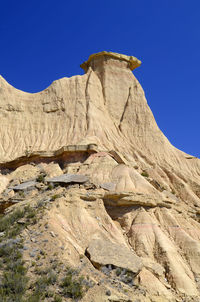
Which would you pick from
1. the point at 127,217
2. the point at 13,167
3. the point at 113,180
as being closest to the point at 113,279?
the point at 127,217

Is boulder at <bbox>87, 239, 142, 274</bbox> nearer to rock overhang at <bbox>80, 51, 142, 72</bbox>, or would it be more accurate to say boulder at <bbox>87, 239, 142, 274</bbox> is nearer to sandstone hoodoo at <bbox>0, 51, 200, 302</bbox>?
sandstone hoodoo at <bbox>0, 51, 200, 302</bbox>

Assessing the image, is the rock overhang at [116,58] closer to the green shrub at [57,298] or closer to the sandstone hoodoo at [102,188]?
the sandstone hoodoo at [102,188]

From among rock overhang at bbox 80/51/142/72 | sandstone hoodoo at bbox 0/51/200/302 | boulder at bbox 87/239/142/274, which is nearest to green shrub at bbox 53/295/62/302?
sandstone hoodoo at bbox 0/51/200/302

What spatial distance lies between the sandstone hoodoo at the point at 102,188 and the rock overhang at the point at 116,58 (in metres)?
0.13

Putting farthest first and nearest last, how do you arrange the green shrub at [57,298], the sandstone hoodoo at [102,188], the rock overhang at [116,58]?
the rock overhang at [116,58] < the sandstone hoodoo at [102,188] < the green shrub at [57,298]

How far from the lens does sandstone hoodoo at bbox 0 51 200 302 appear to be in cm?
1738

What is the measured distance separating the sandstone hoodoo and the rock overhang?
0.42 ft

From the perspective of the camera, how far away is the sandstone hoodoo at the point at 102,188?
17.4m

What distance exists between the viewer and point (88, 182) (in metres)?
23.9

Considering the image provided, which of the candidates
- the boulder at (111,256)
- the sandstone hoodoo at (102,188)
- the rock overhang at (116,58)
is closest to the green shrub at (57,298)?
the sandstone hoodoo at (102,188)

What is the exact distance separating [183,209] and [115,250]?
32.6ft

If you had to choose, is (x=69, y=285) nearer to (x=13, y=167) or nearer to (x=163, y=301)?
(x=163, y=301)

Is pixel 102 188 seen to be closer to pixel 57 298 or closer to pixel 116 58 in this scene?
pixel 57 298

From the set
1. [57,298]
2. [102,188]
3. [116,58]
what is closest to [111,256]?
[57,298]
